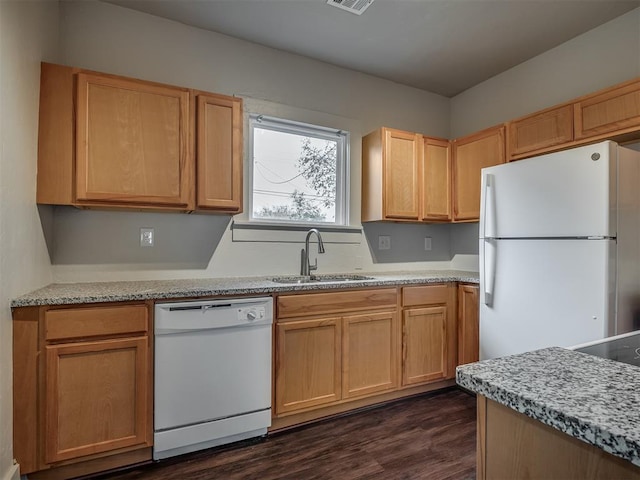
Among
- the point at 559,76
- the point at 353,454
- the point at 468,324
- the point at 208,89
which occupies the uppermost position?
the point at 559,76

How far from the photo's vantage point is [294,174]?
2.93 m

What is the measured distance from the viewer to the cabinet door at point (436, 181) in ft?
10.2

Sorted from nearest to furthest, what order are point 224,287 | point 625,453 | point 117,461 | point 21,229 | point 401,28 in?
point 625,453 → point 21,229 → point 117,461 → point 224,287 → point 401,28

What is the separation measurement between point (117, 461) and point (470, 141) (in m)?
3.26

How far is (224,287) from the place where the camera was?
2.01 metres

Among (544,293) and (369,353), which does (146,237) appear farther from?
(544,293)

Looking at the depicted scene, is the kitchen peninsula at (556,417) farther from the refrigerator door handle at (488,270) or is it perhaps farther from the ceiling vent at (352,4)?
the ceiling vent at (352,4)

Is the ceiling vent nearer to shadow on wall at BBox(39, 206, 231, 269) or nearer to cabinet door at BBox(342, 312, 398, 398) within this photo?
shadow on wall at BBox(39, 206, 231, 269)

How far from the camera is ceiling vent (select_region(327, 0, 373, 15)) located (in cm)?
222

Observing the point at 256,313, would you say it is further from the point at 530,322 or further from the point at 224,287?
the point at 530,322

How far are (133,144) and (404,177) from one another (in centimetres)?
200

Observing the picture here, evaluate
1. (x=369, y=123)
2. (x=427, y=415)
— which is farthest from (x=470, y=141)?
(x=427, y=415)

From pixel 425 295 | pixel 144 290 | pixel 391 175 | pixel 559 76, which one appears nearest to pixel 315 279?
pixel 425 295

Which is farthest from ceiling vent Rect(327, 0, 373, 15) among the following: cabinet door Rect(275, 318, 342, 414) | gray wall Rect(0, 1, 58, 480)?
cabinet door Rect(275, 318, 342, 414)
